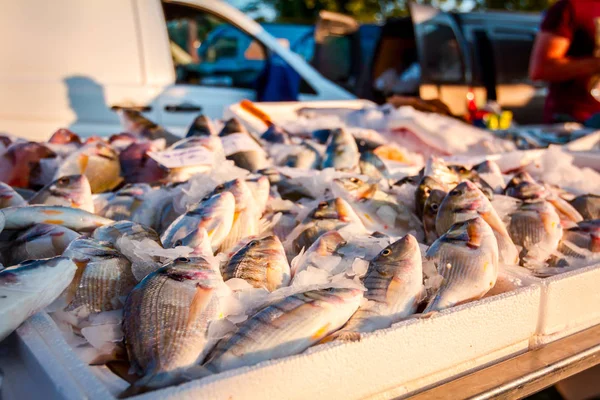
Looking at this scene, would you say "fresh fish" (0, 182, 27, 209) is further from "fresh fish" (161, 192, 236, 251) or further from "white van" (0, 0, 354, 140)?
"white van" (0, 0, 354, 140)

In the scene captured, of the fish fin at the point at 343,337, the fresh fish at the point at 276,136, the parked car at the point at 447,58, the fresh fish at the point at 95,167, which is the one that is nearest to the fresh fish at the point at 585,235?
the fish fin at the point at 343,337

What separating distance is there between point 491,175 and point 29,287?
204 cm

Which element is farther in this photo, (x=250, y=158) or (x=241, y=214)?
(x=250, y=158)

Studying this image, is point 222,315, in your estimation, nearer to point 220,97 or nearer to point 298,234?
point 298,234

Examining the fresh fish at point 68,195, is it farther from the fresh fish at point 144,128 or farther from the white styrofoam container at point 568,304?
the white styrofoam container at point 568,304

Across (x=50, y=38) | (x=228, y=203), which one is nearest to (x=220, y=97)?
(x=50, y=38)

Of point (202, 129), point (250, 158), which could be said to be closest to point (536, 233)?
point (250, 158)

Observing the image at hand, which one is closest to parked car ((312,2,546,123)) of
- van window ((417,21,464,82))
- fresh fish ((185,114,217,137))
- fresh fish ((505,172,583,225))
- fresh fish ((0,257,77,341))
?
van window ((417,21,464,82))

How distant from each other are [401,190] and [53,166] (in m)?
1.64

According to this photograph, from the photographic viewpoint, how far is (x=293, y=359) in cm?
107

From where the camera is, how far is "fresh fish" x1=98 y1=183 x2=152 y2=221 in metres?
2.01

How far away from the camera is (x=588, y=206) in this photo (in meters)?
2.26

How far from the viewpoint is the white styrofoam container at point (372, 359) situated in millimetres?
989

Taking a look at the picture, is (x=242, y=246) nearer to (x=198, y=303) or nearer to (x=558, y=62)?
(x=198, y=303)
